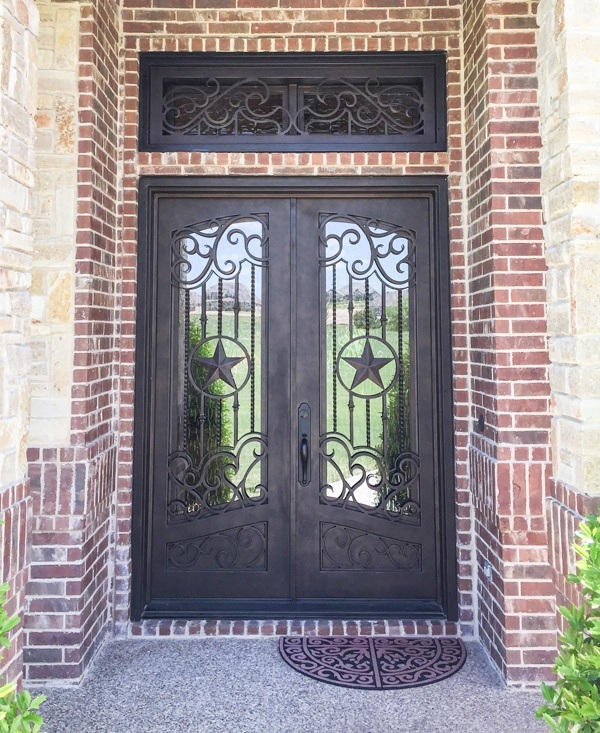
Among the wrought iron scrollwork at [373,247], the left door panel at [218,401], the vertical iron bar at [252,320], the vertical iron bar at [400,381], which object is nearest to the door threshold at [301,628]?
the left door panel at [218,401]

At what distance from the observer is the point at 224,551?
3.52 meters

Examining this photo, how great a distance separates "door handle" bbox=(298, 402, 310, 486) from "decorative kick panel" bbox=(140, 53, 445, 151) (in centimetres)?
159

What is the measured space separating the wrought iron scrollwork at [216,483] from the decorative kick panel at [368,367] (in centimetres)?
42

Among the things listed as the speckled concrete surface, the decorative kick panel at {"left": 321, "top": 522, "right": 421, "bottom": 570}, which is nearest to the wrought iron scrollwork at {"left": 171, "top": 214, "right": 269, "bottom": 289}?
the decorative kick panel at {"left": 321, "top": 522, "right": 421, "bottom": 570}

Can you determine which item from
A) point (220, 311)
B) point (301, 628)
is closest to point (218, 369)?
point (220, 311)

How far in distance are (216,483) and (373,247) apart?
1.70 meters

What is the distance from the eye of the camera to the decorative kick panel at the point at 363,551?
350cm

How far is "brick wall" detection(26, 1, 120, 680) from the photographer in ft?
9.55

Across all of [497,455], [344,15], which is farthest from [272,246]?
[497,455]

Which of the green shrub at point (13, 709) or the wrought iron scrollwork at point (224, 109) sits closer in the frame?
the green shrub at point (13, 709)

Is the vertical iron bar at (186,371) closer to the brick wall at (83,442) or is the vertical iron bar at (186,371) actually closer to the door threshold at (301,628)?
the brick wall at (83,442)

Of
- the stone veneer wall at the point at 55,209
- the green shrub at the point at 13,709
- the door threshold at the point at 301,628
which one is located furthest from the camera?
the door threshold at the point at 301,628

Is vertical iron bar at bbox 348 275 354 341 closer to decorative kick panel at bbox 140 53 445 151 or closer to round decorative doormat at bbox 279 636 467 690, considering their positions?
decorative kick panel at bbox 140 53 445 151

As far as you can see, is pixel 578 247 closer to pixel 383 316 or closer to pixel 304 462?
pixel 383 316
